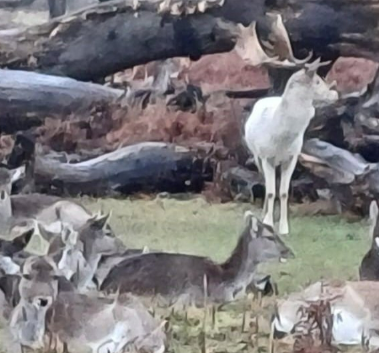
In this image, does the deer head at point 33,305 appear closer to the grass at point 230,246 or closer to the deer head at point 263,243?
the grass at point 230,246

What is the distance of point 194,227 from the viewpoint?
4895 mm

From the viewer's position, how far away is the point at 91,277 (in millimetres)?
4906

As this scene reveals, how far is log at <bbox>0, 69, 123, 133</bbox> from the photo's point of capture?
194 inches

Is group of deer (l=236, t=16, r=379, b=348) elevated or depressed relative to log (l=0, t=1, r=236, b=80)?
depressed

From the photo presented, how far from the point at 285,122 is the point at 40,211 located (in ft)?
1.47

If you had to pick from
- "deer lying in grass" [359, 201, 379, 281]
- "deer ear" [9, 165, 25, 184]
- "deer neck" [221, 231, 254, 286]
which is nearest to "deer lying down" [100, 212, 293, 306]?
"deer neck" [221, 231, 254, 286]

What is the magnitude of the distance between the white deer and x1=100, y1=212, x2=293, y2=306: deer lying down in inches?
1.3

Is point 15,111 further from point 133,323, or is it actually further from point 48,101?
point 133,323

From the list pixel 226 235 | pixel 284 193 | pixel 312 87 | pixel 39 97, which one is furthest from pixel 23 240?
pixel 312 87

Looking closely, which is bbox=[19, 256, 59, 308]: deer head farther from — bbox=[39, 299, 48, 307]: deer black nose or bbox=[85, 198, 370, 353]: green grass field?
bbox=[85, 198, 370, 353]: green grass field

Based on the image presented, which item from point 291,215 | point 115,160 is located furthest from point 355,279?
point 115,160

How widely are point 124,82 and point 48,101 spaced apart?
0.14m

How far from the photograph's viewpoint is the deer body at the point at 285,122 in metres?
4.90

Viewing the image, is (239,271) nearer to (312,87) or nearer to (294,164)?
(294,164)
